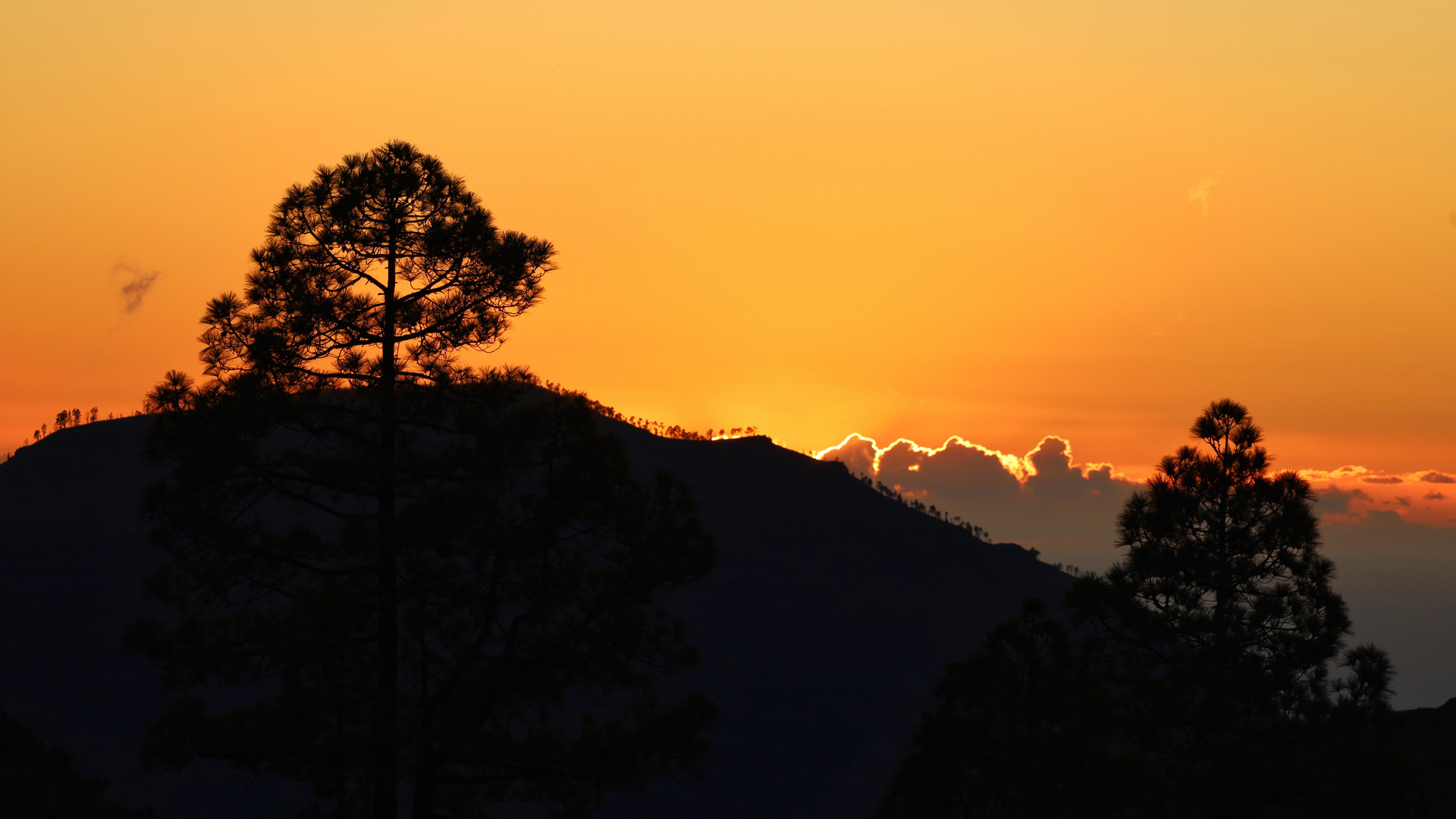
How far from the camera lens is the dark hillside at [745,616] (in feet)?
186

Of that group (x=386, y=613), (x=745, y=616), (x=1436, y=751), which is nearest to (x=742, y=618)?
(x=745, y=616)

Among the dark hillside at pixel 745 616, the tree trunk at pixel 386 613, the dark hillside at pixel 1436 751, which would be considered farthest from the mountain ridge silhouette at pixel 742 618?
the tree trunk at pixel 386 613

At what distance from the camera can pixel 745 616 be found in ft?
248

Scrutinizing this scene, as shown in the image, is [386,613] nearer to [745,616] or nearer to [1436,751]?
[1436,751]

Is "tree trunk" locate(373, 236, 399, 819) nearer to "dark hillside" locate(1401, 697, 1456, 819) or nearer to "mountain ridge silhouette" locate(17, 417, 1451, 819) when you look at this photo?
"dark hillside" locate(1401, 697, 1456, 819)

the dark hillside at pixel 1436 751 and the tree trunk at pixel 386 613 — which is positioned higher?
the tree trunk at pixel 386 613

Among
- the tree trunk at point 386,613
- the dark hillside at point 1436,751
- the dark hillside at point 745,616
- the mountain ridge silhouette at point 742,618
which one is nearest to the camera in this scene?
the tree trunk at point 386,613

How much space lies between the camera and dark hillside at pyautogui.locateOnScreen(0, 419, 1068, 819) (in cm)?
5666

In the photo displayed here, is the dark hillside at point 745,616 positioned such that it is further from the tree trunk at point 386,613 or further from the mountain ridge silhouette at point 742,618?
the tree trunk at point 386,613

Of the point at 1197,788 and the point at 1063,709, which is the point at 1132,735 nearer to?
the point at 1197,788

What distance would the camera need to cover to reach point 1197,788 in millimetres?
17375

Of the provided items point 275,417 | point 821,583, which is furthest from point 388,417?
point 821,583

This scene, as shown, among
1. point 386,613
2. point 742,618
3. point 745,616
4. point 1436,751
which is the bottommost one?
point 1436,751

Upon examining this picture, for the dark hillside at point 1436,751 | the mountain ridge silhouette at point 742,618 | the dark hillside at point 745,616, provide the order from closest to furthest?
the dark hillside at point 1436,751
the mountain ridge silhouette at point 742,618
the dark hillside at point 745,616
